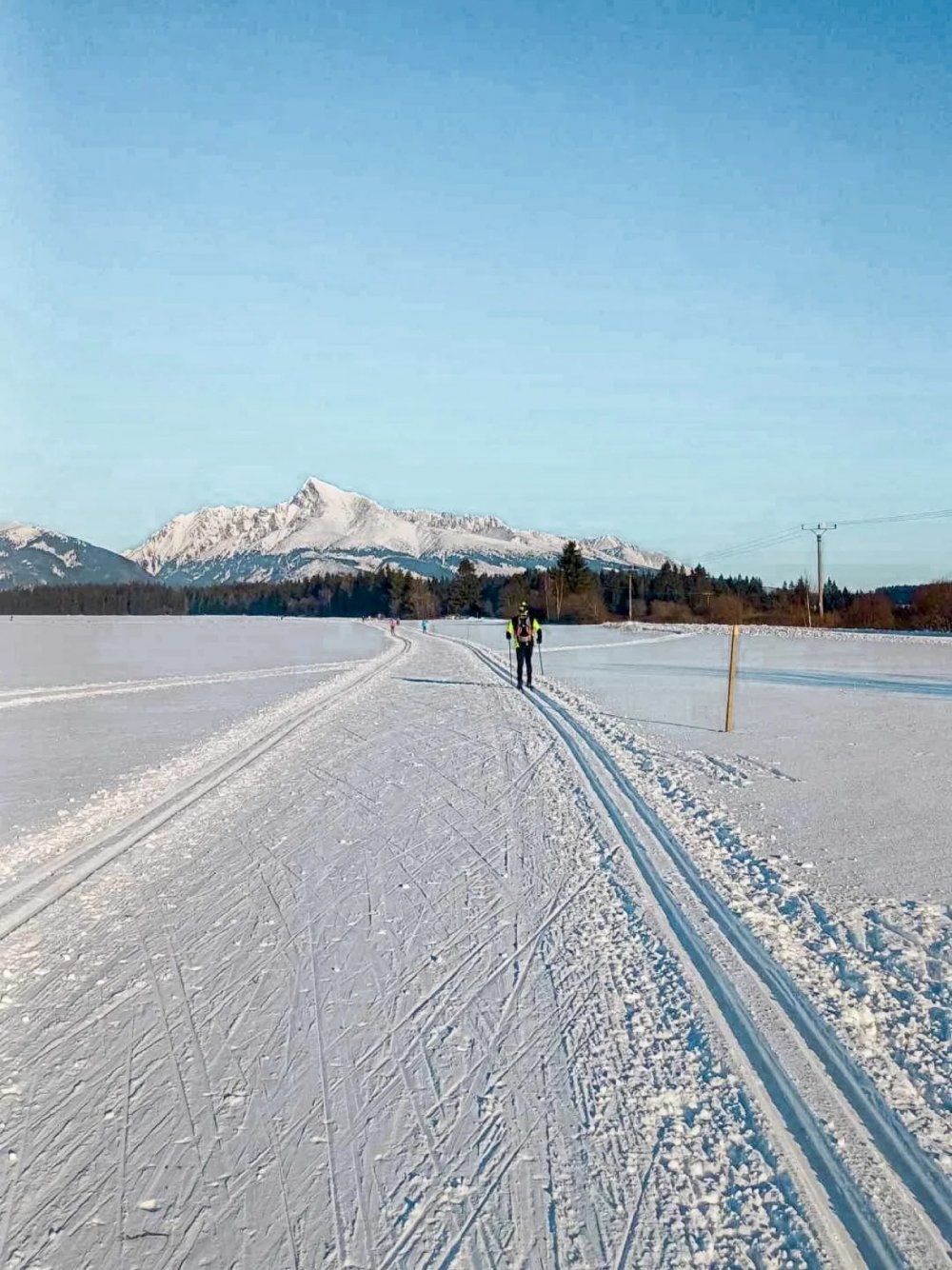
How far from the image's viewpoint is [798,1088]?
379 cm

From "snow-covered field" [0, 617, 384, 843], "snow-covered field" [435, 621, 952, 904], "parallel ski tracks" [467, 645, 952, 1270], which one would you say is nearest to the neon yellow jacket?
"snow-covered field" [435, 621, 952, 904]

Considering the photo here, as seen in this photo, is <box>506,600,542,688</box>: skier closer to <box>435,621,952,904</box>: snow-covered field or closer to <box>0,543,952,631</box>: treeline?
<box>435,621,952,904</box>: snow-covered field

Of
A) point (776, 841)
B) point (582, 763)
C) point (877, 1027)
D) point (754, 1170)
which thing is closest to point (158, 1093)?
point (754, 1170)

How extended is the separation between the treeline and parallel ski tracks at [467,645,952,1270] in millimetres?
65132

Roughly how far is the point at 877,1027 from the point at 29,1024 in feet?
13.5

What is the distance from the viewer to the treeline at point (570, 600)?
72.8m

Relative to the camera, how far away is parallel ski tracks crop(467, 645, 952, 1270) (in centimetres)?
306

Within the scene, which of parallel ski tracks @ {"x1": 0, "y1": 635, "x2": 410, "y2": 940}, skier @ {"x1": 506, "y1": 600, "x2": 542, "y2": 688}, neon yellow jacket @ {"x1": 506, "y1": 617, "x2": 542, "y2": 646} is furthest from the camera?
neon yellow jacket @ {"x1": 506, "y1": 617, "x2": 542, "y2": 646}

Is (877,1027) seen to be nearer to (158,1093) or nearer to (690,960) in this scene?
(690,960)

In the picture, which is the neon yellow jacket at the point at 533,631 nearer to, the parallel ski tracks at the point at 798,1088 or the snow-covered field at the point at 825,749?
the snow-covered field at the point at 825,749

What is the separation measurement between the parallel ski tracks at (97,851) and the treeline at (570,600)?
63082 millimetres

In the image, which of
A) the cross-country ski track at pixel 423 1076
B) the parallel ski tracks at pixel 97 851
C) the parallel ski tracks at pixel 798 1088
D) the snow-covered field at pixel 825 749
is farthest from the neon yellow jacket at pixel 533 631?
the parallel ski tracks at pixel 798 1088

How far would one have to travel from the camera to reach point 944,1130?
3.54 meters

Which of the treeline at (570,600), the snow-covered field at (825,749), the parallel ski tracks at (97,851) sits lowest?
the parallel ski tracks at (97,851)
